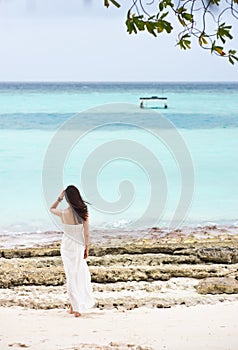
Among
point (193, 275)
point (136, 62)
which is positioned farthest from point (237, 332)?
point (136, 62)

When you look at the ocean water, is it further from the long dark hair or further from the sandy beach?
the long dark hair

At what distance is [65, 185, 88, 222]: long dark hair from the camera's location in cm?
500

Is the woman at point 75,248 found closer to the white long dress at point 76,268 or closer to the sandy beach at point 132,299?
the white long dress at point 76,268

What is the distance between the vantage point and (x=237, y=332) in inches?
185

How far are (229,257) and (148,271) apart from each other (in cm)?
98

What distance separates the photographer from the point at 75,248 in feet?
16.9

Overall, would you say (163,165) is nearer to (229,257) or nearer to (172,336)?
(229,257)

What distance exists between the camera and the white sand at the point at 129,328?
446 cm

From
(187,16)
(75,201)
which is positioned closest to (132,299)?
(75,201)

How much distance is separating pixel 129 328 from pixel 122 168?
511 inches

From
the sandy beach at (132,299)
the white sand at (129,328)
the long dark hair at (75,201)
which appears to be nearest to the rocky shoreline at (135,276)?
the sandy beach at (132,299)

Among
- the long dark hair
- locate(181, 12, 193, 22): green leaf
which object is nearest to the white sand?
the long dark hair

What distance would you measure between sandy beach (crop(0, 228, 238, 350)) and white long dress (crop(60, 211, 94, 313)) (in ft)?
0.39

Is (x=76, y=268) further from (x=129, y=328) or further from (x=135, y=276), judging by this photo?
(x=135, y=276)
